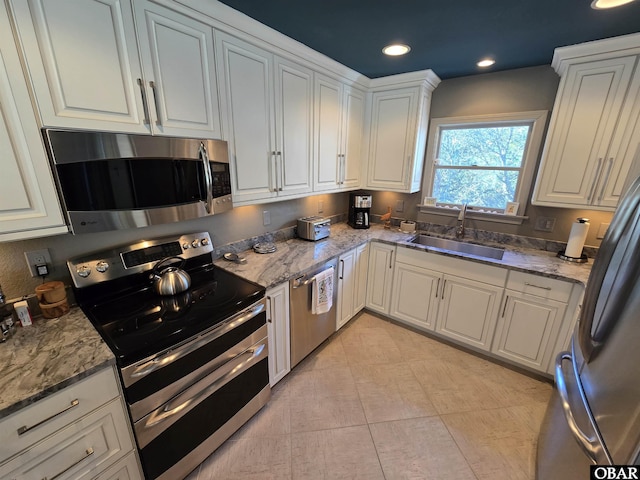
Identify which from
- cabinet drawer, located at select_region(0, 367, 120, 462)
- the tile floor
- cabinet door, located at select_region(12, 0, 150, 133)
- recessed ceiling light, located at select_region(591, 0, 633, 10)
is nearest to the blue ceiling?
recessed ceiling light, located at select_region(591, 0, 633, 10)

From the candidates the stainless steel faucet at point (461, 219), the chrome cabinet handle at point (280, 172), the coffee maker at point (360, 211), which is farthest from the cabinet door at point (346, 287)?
the stainless steel faucet at point (461, 219)

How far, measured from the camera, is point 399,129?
2.57 m

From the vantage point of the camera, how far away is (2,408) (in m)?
0.79

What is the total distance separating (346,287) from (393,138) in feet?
5.06

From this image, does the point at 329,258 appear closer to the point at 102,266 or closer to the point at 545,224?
the point at 102,266

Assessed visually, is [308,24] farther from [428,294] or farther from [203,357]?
[428,294]

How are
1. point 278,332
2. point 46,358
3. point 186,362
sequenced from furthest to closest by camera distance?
point 278,332
point 186,362
point 46,358

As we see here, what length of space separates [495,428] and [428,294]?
102 centimetres

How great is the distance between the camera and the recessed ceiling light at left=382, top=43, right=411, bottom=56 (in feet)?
5.96

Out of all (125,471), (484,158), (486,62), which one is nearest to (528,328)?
(484,158)

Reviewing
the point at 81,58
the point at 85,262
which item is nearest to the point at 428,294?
the point at 85,262

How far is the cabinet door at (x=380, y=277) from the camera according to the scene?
2.57 meters

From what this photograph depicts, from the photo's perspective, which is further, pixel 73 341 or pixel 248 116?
pixel 248 116

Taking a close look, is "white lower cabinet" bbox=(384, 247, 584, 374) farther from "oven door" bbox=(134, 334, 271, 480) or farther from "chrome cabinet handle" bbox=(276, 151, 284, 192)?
"oven door" bbox=(134, 334, 271, 480)
